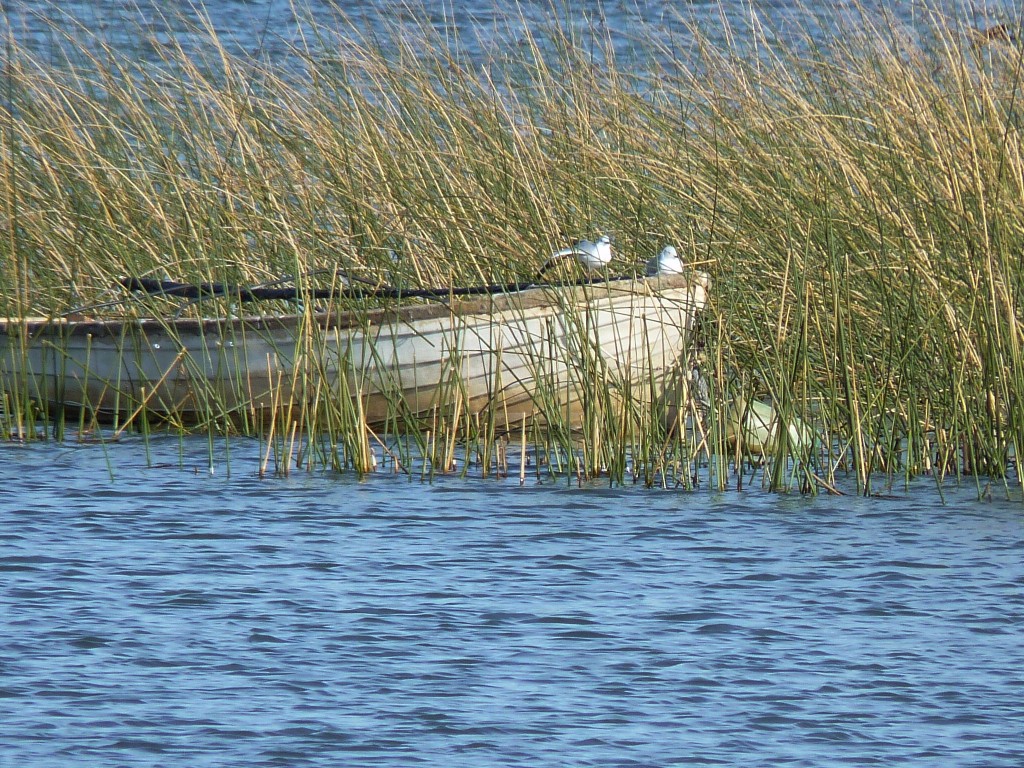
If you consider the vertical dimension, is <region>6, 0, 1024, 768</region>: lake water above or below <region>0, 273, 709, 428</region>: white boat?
below

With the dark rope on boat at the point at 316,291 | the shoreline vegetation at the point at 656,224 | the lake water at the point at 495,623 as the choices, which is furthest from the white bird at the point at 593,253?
the lake water at the point at 495,623

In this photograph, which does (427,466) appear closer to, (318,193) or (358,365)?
(358,365)

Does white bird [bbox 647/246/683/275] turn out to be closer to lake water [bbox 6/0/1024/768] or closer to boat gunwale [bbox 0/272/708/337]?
boat gunwale [bbox 0/272/708/337]

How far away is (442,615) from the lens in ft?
17.7

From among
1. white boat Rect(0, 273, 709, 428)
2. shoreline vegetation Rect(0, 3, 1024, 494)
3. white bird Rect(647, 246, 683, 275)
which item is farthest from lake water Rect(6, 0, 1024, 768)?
white bird Rect(647, 246, 683, 275)

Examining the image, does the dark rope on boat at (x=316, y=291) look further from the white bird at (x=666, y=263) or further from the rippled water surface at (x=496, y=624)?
the rippled water surface at (x=496, y=624)

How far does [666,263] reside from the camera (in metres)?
7.83

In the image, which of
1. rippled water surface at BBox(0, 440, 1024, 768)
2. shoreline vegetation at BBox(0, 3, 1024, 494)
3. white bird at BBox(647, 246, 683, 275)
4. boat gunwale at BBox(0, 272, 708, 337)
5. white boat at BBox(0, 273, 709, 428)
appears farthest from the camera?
white bird at BBox(647, 246, 683, 275)

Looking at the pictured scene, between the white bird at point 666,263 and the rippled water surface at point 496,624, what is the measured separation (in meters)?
1.09

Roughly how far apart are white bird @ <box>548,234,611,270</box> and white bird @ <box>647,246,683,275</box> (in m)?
0.25

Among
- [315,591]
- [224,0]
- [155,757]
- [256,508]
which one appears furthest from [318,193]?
[224,0]

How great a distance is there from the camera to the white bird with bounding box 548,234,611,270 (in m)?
7.58

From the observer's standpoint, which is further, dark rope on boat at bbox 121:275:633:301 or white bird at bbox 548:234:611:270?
dark rope on boat at bbox 121:275:633:301

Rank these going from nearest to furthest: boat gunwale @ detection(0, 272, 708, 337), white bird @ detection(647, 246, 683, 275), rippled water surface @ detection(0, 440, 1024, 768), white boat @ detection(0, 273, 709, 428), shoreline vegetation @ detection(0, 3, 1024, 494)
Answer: rippled water surface @ detection(0, 440, 1024, 768), shoreline vegetation @ detection(0, 3, 1024, 494), boat gunwale @ detection(0, 272, 708, 337), white boat @ detection(0, 273, 709, 428), white bird @ detection(647, 246, 683, 275)
